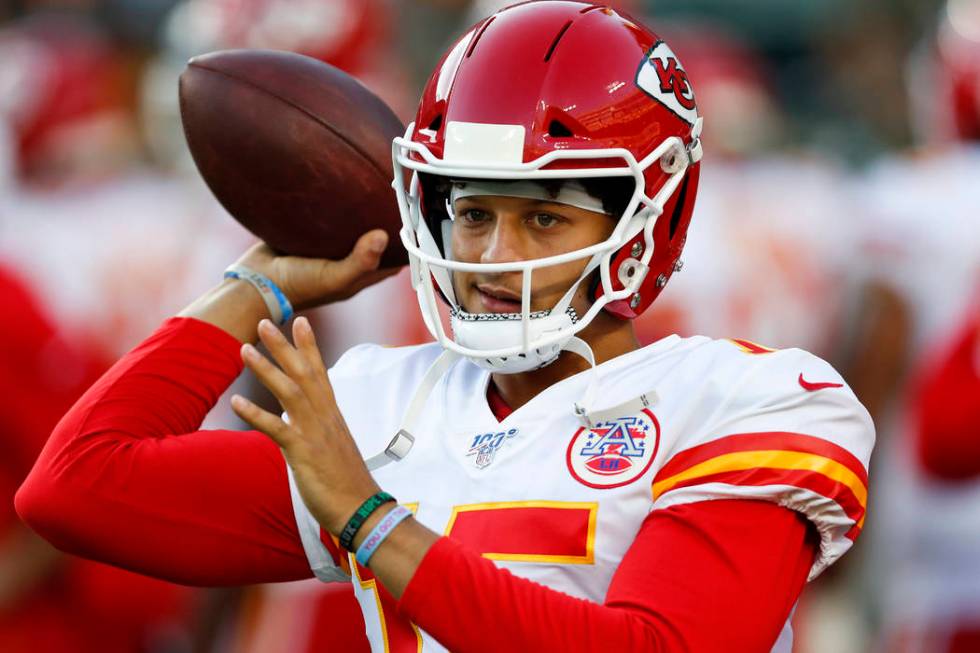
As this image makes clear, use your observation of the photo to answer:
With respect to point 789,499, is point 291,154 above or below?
above

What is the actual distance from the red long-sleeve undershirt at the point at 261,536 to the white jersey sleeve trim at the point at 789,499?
0.5 inches

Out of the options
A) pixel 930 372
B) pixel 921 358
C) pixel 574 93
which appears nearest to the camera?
pixel 574 93

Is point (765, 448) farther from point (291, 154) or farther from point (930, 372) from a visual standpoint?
point (930, 372)

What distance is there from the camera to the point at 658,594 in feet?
7.72

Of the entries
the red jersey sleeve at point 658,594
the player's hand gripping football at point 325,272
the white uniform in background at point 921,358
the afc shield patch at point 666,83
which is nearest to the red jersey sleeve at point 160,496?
the player's hand gripping football at point 325,272

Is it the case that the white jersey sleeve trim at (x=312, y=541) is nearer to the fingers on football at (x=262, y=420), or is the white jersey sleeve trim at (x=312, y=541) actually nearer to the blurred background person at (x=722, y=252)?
the fingers on football at (x=262, y=420)

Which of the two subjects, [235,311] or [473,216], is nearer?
[473,216]

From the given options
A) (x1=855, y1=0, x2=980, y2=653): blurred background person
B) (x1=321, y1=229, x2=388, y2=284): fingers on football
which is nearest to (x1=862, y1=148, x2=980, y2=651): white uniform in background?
(x1=855, y1=0, x2=980, y2=653): blurred background person

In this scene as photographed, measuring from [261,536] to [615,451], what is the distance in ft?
1.94

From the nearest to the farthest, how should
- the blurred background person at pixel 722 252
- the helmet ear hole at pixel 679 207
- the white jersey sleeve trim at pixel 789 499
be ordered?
1. the white jersey sleeve trim at pixel 789 499
2. the helmet ear hole at pixel 679 207
3. the blurred background person at pixel 722 252

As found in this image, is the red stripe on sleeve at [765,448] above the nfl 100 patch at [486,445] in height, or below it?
above

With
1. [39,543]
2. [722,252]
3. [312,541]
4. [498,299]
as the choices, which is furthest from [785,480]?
[722,252]

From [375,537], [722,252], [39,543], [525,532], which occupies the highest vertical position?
[375,537]

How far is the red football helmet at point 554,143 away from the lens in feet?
8.43
